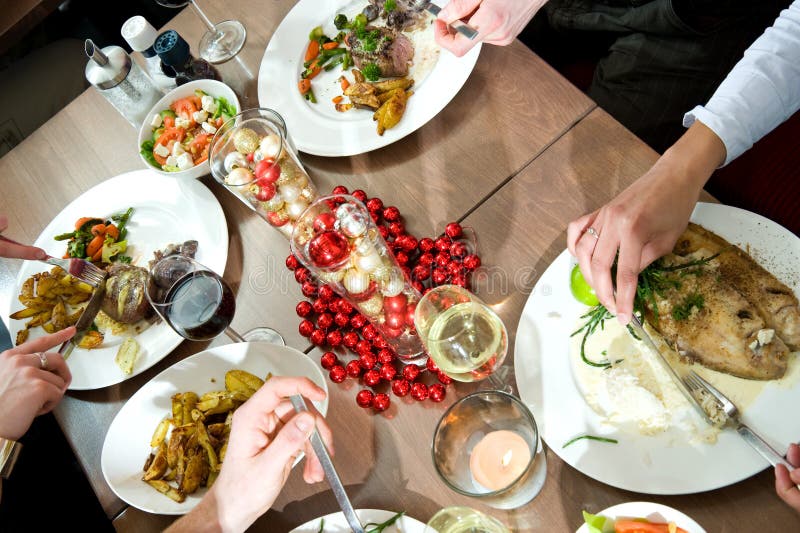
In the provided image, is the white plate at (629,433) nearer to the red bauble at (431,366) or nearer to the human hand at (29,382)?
the red bauble at (431,366)

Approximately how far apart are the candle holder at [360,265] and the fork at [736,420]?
53 cm

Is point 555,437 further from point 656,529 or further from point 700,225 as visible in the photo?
point 700,225

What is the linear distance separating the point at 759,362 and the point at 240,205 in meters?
1.26

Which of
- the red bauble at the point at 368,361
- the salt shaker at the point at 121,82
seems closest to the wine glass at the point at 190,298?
the red bauble at the point at 368,361

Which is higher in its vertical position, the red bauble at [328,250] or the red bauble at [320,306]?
the red bauble at [328,250]

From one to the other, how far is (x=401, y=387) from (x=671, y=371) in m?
0.52

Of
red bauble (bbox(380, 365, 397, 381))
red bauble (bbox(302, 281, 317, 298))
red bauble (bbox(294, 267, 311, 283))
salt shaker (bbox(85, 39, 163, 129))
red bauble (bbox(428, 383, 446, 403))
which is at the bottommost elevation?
red bauble (bbox(428, 383, 446, 403))

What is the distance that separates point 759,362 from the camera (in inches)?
43.5

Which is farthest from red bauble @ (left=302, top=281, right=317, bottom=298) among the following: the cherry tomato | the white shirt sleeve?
the white shirt sleeve

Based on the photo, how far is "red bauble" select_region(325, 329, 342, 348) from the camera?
56.2 inches

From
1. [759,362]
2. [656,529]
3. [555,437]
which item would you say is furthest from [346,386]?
[759,362]

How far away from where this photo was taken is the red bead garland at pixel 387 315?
132 centimetres

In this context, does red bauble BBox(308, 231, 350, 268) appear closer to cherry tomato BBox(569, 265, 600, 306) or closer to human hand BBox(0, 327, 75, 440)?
cherry tomato BBox(569, 265, 600, 306)

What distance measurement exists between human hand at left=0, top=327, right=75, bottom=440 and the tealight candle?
968 millimetres
